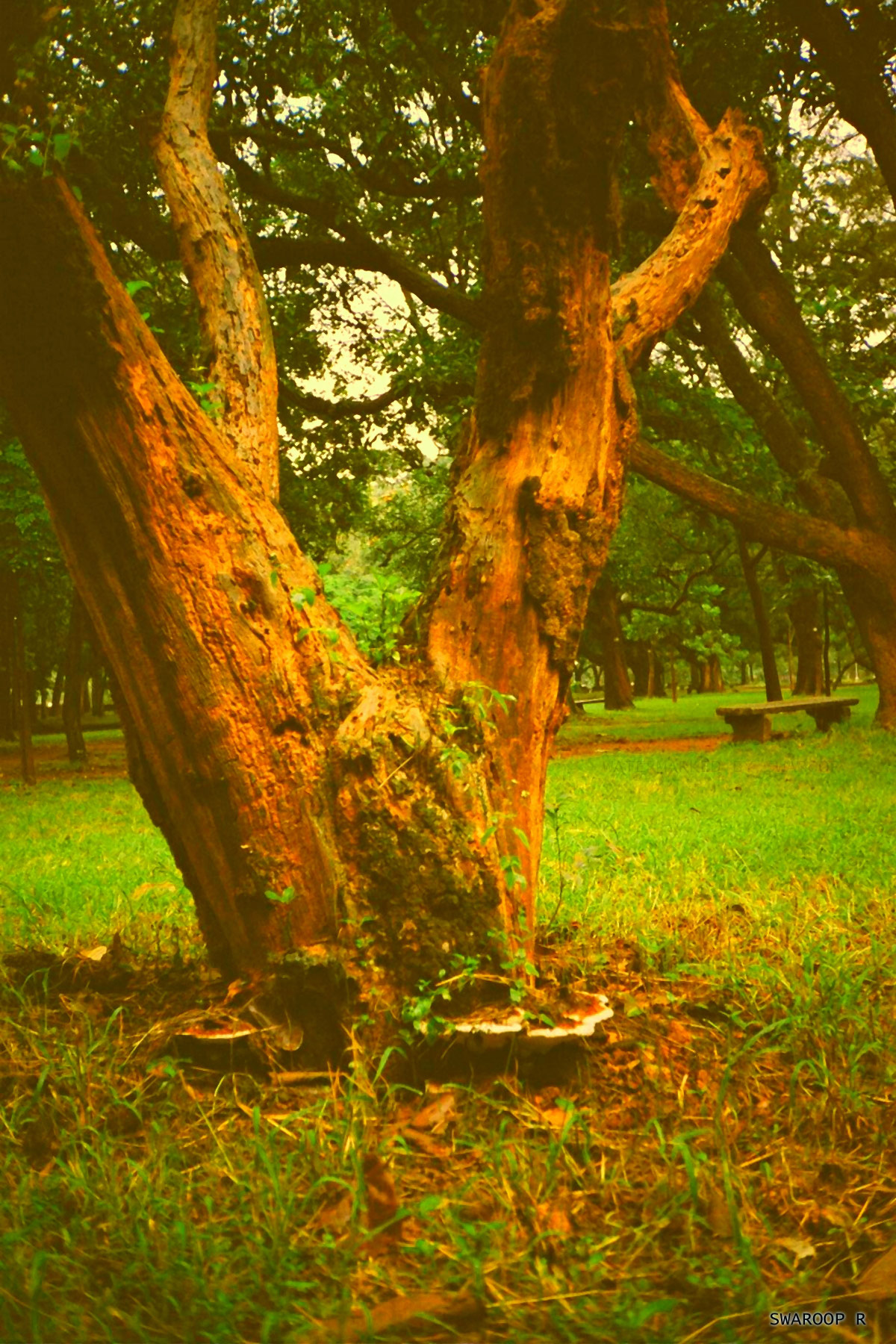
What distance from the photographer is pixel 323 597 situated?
315 centimetres

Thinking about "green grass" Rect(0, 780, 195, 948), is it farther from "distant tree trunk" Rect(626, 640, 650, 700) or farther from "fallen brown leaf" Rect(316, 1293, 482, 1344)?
"distant tree trunk" Rect(626, 640, 650, 700)

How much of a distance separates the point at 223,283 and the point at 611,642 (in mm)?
26081

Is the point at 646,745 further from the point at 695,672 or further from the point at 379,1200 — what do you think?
the point at 695,672

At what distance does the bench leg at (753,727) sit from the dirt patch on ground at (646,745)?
0.40 metres

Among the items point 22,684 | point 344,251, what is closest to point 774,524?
point 344,251

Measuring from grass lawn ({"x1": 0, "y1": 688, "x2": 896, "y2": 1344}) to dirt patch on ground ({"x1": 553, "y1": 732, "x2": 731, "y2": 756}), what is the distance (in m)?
10.2

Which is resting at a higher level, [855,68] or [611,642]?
[855,68]

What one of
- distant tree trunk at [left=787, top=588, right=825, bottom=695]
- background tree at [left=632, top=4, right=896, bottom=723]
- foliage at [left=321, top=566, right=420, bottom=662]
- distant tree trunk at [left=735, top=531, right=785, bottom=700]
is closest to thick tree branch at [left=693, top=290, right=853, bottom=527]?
background tree at [left=632, top=4, right=896, bottom=723]

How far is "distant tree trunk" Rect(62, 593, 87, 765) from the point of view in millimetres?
16031

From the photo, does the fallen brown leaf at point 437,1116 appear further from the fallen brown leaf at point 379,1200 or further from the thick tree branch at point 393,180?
the thick tree branch at point 393,180

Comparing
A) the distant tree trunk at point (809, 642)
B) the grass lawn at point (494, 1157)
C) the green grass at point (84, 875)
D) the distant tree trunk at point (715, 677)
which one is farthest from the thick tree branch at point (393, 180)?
the distant tree trunk at point (715, 677)

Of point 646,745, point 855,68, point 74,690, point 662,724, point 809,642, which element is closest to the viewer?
point 855,68

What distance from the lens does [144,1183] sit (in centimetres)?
214

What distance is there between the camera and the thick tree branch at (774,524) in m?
12.3
